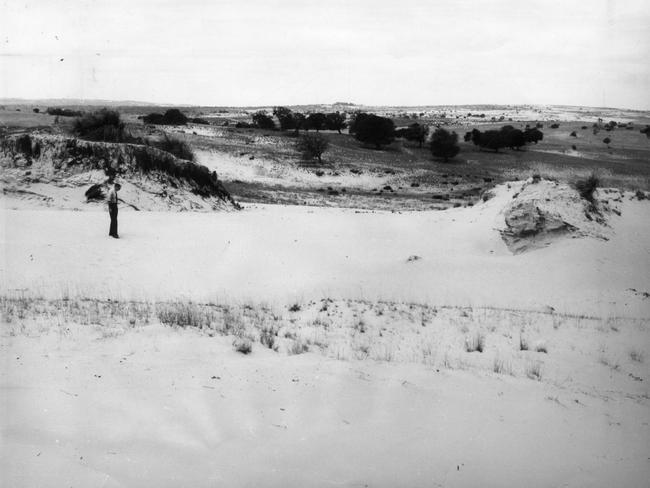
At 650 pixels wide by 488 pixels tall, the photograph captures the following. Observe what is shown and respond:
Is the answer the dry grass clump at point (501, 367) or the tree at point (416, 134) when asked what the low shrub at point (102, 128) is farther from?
the tree at point (416, 134)

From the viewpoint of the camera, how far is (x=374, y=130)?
49219mm

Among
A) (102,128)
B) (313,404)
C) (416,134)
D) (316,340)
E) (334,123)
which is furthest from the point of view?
(334,123)

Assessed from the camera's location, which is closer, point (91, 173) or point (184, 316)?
point (184, 316)

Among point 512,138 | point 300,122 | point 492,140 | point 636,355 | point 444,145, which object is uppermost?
point 300,122

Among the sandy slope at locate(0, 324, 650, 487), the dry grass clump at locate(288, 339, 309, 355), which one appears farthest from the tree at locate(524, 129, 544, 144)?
the sandy slope at locate(0, 324, 650, 487)

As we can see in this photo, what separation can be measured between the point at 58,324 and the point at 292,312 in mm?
3856

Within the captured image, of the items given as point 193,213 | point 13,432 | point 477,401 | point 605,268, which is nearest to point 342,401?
point 477,401

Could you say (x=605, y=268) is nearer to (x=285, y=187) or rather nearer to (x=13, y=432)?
(x=13, y=432)

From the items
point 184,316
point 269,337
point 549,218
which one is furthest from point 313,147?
point 269,337

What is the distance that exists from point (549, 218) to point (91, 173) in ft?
53.2

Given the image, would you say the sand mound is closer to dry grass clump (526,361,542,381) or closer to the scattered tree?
dry grass clump (526,361,542,381)

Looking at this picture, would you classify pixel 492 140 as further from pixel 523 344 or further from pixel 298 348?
pixel 298 348

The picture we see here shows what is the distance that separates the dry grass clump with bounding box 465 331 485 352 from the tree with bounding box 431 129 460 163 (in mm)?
37515

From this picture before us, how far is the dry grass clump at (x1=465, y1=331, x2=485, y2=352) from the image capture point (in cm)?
739
